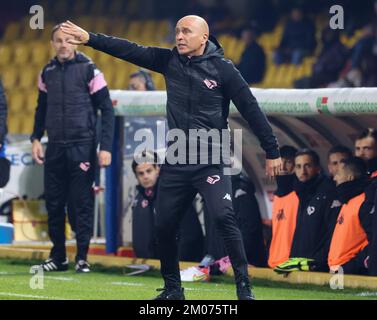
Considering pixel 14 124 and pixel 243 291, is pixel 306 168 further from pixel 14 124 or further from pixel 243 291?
pixel 14 124

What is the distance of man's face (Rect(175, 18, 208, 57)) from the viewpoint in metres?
8.42

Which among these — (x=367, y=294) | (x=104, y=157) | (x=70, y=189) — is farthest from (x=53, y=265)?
(x=367, y=294)

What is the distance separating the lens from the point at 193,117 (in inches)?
332

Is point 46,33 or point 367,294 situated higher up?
point 46,33

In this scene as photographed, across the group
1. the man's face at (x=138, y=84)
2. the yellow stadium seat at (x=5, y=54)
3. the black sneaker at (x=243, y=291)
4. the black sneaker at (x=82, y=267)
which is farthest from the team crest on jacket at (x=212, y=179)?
the yellow stadium seat at (x=5, y=54)

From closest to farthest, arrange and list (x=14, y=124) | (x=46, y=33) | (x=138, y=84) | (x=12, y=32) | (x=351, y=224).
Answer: (x=351, y=224)
(x=138, y=84)
(x=14, y=124)
(x=46, y=33)
(x=12, y=32)

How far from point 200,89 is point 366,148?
2.30m

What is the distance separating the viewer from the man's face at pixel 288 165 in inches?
433

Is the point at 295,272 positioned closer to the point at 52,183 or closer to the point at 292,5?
the point at 52,183

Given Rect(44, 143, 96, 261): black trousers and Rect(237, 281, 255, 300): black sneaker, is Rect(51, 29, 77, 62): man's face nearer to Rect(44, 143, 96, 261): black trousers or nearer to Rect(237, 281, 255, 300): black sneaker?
Rect(44, 143, 96, 261): black trousers

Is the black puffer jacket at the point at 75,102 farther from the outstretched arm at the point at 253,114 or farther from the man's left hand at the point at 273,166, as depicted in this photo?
the man's left hand at the point at 273,166

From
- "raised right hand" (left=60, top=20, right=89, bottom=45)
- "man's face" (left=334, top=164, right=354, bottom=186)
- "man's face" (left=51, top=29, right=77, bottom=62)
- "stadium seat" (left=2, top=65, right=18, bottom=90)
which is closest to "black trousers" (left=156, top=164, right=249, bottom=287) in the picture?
"raised right hand" (left=60, top=20, right=89, bottom=45)

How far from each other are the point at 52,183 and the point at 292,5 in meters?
10.9

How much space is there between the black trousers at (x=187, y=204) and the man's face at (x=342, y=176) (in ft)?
6.58
